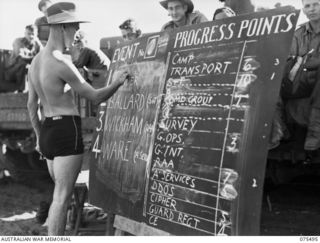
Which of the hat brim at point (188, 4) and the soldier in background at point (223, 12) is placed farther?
the hat brim at point (188, 4)

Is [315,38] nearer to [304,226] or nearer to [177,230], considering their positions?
[177,230]

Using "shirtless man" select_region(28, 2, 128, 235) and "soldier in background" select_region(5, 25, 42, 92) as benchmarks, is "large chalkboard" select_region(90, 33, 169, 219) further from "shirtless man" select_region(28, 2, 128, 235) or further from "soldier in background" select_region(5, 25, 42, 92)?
"soldier in background" select_region(5, 25, 42, 92)

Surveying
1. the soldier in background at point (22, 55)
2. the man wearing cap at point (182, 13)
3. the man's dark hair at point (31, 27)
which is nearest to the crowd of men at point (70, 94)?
the man wearing cap at point (182, 13)

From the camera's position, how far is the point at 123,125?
476cm

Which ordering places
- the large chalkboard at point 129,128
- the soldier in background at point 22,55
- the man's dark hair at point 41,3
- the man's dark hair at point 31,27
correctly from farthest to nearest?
1. the soldier in background at point 22,55
2. the man's dark hair at point 31,27
3. the man's dark hair at point 41,3
4. the large chalkboard at point 129,128

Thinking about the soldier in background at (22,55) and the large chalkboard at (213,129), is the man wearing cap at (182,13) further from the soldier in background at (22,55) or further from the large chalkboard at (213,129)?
the soldier in background at (22,55)

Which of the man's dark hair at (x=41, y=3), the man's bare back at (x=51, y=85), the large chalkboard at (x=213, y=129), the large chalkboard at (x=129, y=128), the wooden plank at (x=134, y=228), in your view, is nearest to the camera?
the large chalkboard at (x=213, y=129)

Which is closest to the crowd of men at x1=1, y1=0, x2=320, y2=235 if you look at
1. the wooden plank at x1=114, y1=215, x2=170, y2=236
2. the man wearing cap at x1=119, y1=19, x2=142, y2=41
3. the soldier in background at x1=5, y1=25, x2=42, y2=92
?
the wooden plank at x1=114, y1=215, x2=170, y2=236

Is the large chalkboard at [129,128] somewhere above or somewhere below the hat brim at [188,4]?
below

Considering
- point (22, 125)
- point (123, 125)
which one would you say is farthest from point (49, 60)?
point (22, 125)

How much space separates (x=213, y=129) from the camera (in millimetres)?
3635

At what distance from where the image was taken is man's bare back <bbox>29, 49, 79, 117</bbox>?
4215mm

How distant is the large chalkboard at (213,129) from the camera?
3.28 meters

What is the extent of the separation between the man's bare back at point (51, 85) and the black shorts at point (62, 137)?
60 millimetres
